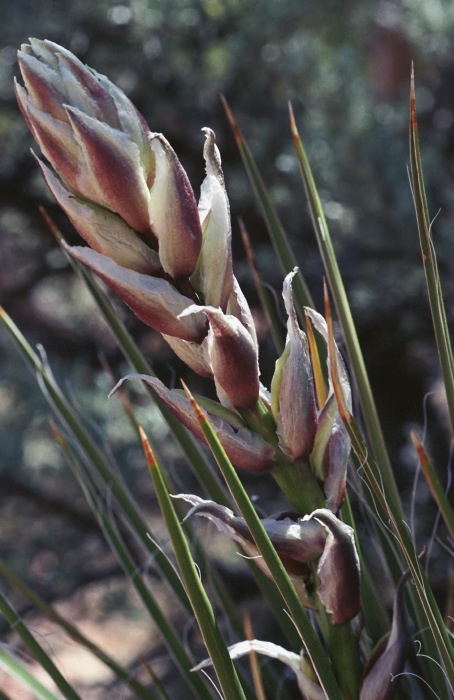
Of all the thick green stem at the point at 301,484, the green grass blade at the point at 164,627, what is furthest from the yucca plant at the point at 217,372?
the green grass blade at the point at 164,627

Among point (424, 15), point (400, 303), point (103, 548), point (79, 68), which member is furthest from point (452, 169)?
point (79, 68)

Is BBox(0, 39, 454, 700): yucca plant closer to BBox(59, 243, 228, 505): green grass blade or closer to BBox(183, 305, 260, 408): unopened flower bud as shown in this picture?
BBox(183, 305, 260, 408): unopened flower bud

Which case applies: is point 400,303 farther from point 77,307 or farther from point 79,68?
point 79,68

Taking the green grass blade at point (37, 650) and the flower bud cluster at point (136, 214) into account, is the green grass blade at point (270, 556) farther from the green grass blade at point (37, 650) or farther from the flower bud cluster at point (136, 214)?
the green grass blade at point (37, 650)

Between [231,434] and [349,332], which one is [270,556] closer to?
[231,434]

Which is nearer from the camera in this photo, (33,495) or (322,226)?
(322,226)

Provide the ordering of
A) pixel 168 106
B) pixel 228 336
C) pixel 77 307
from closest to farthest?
1. pixel 228 336
2. pixel 168 106
3. pixel 77 307
